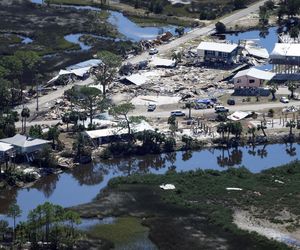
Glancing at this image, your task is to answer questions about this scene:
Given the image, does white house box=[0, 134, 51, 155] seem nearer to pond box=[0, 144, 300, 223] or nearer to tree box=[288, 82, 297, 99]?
pond box=[0, 144, 300, 223]

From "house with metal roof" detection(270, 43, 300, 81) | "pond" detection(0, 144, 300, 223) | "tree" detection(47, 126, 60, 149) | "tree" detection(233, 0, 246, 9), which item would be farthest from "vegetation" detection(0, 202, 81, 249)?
→ "tree" detection(233, 0, 246, 9)

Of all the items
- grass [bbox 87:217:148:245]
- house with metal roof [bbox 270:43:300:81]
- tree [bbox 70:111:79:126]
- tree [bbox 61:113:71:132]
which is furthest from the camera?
house with metal roof [bbox 270:43:300:81]

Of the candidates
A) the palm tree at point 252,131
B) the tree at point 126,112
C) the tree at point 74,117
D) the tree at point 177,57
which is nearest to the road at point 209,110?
the tree at point 74,117

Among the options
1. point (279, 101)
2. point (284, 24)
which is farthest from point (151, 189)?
point (284, 24)

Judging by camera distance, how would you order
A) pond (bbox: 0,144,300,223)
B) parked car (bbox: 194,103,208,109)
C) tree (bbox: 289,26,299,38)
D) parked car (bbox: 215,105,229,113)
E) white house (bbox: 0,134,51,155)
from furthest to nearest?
tree (bbox: 289,26,299,38)
parked car (bbox: 194,103,208,109)
parked car (bbox: 215,105,229,113)
white house (bbox: 0,134,51,155)
pond (bbox: 0,144,300,223)

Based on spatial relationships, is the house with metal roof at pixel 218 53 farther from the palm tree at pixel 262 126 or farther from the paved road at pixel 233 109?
the palm tree at pixel 262 126

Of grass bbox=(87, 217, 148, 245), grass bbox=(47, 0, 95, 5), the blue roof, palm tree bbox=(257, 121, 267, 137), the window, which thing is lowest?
grass bbox=(87, 217, 148, 245)

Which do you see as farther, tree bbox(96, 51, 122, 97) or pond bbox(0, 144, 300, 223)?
tree bbox(96, 51, 122, 97)
